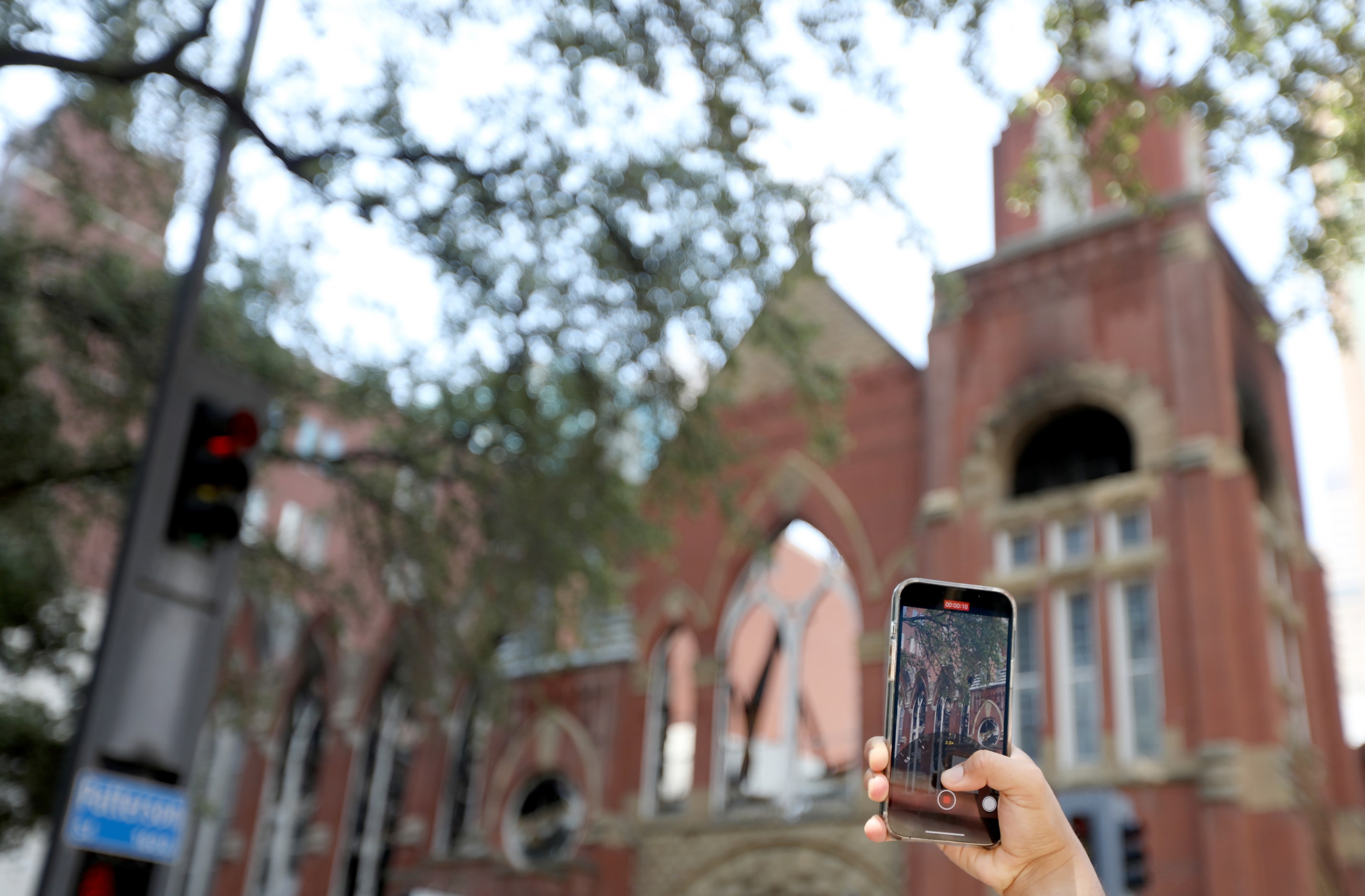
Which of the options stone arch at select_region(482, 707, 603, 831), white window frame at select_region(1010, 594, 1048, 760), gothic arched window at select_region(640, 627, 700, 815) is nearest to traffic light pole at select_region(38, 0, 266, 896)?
white window frame at select_region(1010, 594, 1048, 760)

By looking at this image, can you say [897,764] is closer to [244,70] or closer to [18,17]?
[244,70]

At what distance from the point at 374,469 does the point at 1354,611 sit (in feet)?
590

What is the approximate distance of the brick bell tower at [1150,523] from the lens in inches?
544

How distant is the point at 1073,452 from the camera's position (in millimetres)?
17203

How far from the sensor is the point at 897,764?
8.57 feet

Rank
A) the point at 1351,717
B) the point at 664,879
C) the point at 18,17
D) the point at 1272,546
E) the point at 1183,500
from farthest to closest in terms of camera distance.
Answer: the point at 1351,717, the point at 664,879, the point at 1272,546, the point at 1183,500, the point at 18,17

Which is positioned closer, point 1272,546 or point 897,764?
point 897,764

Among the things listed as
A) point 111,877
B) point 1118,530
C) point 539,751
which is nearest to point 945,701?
point 111,877

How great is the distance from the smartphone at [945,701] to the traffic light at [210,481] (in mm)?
4164

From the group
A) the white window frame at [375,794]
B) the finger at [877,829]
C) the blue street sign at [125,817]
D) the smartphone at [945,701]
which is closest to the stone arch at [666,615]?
the white window frame at [375,794]

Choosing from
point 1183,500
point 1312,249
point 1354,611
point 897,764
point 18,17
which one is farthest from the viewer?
point 1354,611

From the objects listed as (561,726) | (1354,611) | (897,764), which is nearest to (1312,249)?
(897,764)

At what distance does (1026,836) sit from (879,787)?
0.30 metres

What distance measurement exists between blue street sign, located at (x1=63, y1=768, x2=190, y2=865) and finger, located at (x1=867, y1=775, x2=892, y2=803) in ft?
13.2
